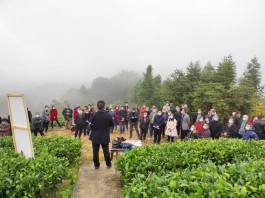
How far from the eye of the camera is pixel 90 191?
6.75 metres

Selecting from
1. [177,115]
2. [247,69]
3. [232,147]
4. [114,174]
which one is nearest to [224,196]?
[232,147]

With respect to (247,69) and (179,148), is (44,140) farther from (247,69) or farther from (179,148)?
A: (247,69)

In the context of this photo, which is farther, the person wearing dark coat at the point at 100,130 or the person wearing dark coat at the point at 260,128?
the person wearing dark coat at the point at 260,128

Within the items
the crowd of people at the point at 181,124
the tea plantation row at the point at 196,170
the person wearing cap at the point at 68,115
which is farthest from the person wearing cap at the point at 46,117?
the tea plantation row at the point at 196,170

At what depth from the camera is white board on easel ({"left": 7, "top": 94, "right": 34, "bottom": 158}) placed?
21.4 feet

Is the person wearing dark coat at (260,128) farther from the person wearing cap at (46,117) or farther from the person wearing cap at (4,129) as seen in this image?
the person wearing cap at (46,117)

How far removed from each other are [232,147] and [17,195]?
219 inches

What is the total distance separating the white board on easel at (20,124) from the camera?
6531 millimetres

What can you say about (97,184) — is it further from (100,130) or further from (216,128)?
(216,128)

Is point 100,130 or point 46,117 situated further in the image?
point 46,117

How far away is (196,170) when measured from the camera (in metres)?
4.65

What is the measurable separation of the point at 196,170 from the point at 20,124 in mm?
4560

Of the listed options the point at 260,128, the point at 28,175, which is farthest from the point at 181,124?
the point at 28,175

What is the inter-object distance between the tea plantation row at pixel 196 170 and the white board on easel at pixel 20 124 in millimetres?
2440
